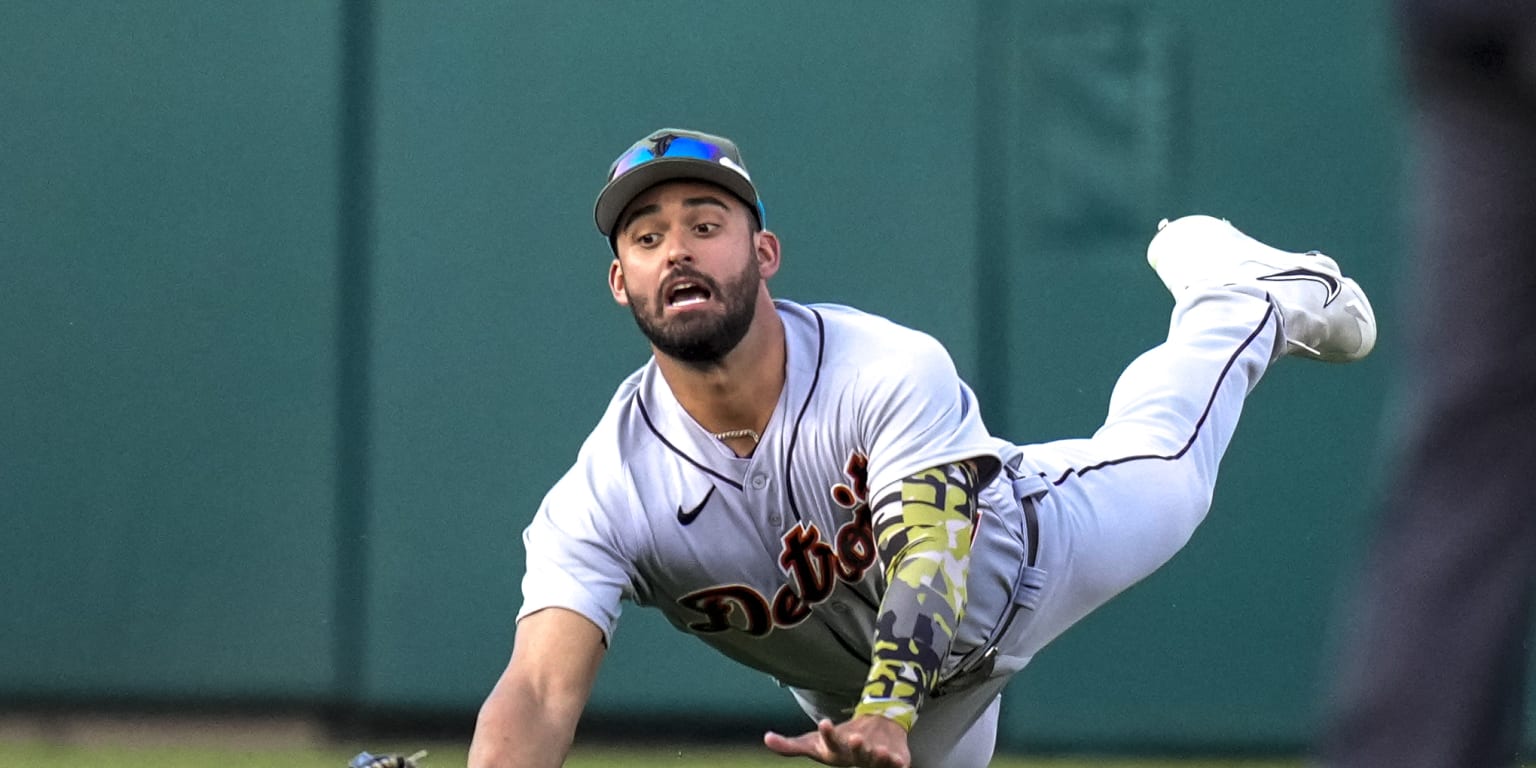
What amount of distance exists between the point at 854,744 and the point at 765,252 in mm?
1113

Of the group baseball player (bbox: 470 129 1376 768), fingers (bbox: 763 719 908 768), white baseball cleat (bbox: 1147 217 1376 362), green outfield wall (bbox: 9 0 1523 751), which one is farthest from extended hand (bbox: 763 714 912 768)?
green outfield wall (bbox: 9 0 1523 751)

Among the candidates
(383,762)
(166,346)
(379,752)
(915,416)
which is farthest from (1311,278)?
(166,346)

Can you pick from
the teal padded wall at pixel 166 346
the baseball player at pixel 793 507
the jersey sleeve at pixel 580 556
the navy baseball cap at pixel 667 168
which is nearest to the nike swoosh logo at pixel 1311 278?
the baseball player at pixel 793 507

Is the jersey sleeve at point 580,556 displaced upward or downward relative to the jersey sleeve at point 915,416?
downward

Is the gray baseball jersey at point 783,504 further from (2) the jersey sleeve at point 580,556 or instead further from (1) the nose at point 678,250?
(1) the nose at point 678,250

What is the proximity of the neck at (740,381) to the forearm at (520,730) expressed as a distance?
0.58 meters

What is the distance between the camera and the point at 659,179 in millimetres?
3326

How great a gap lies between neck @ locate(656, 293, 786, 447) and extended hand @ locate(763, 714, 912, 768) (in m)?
0.77

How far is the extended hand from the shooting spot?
2.50 metres

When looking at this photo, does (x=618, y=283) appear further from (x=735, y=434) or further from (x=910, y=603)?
(x=910, y=603)

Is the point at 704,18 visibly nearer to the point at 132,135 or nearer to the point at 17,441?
the point at 132,135

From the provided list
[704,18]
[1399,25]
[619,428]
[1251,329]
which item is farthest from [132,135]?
[1399,25]

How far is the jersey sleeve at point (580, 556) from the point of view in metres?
3.21

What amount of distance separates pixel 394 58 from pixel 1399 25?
398 cm
